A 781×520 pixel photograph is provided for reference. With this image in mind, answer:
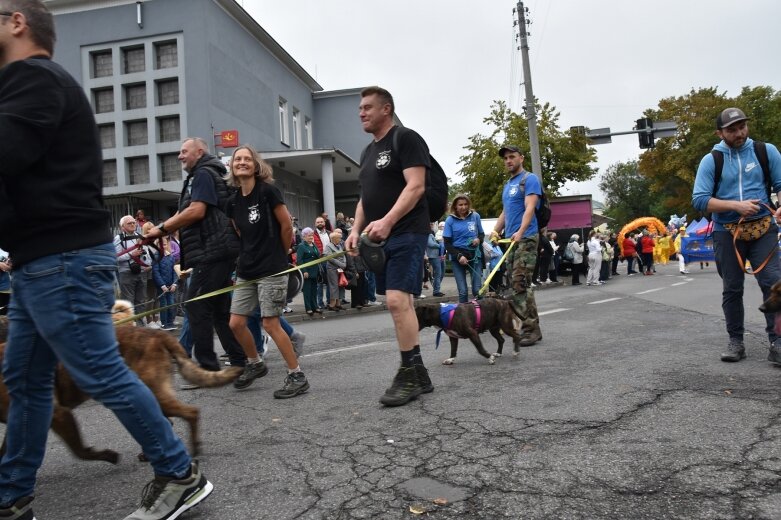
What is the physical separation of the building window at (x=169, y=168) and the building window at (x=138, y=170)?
0.93 metres

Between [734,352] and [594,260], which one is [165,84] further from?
[734,352]

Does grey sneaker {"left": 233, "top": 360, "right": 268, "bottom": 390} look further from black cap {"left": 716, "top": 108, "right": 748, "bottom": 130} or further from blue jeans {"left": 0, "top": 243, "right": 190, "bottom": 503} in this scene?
black cap {"left": 716, "top": 108, "right": 748, "bottom": 130}

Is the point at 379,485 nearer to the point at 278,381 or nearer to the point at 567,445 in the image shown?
the point at 567,445

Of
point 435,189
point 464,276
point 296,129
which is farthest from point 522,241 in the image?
point 296,129

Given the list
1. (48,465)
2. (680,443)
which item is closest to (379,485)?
(680,443)

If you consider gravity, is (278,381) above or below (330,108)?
below

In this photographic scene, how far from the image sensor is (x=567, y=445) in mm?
3158

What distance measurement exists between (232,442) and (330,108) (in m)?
39.0

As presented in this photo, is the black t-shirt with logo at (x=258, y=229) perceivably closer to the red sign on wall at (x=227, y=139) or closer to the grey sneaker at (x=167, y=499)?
the grey sneaker at (x=167, y=499)

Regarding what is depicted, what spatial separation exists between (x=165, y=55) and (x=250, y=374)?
27670 mm

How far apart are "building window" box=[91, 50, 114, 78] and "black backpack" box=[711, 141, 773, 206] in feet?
100

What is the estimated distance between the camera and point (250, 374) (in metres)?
5.34

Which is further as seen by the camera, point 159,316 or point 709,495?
point 159,316

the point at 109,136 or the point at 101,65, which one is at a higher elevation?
the point at 101,65
